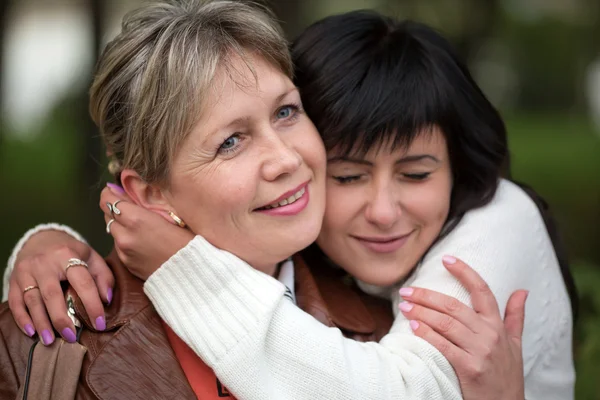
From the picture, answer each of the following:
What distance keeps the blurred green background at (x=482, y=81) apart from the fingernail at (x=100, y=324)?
2.66 ft

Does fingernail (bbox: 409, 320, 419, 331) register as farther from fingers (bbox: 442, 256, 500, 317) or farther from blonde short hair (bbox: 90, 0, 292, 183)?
blonde short hair (bbox: 90, 0, 292, 183)

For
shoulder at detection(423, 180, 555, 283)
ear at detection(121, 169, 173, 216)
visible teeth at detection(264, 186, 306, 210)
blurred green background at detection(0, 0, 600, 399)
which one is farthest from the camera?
blurred green background at detection(0, 0, 600, 399)

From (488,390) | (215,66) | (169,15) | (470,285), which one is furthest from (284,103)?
(488,390)

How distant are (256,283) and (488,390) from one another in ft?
2.75

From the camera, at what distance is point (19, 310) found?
8.80 feet

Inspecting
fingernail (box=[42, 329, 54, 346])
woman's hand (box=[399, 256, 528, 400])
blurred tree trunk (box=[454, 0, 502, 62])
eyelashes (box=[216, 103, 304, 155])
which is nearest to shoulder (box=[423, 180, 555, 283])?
woman's hand (box=[399, 256, 528, 400])

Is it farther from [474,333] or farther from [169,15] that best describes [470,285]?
[169,15]

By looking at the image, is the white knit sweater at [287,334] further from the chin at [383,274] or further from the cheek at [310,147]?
the cheek at [310,147]

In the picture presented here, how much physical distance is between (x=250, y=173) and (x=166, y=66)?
43cm

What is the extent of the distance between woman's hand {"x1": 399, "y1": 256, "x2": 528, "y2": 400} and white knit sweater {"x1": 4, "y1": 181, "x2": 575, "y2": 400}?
4 cm

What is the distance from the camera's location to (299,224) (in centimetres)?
271

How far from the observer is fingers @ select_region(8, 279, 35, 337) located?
2635 millimetres

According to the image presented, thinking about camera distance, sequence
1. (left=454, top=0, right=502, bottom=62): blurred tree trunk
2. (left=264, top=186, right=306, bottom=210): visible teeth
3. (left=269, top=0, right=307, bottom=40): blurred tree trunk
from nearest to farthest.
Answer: (left=264, top=186, right=306, bottom=210): visible teeth < (left=269, top=0, right=307, bottom=40): blurred tree trunk < (left=454, top=0, right=502, bottom=62): blurred tree trunk

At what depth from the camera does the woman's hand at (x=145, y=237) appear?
2727 mm
